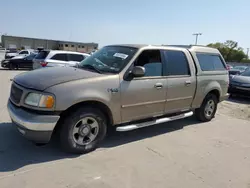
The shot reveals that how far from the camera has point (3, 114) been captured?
541 centimetres

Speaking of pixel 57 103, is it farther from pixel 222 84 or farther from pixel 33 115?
pixel 222 84

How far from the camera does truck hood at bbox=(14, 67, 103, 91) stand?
134 inches

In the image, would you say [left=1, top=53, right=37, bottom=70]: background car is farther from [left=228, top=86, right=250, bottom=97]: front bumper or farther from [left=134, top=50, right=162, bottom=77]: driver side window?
[left=134, top=50, right=162, bottom=77]: driver side window

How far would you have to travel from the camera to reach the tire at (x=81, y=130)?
11.5ft

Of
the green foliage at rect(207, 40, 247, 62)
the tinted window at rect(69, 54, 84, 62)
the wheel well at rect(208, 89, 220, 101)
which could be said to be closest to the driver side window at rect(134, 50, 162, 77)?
the wheel well at rect(208, 89, 220, 101)

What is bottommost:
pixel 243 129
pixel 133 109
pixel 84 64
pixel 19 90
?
pixel 243 129

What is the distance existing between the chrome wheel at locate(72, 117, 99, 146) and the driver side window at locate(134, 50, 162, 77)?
135cm

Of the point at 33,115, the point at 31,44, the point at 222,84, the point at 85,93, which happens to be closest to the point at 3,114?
the point at 33,115

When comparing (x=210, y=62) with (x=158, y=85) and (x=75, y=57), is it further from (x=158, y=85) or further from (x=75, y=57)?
(x=75, y=57)

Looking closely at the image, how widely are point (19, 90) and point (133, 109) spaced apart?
196 centimetres

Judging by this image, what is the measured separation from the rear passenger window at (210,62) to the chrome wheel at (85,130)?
319cm

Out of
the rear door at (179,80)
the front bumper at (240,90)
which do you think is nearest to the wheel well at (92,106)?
the rear door at (179,80)

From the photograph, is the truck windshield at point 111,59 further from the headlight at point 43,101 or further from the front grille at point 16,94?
the front grille at point 16,94

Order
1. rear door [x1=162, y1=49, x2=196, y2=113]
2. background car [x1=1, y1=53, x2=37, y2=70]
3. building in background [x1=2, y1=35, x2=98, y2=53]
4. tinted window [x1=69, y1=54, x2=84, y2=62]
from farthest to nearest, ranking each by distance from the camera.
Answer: building in background [x1=2, y1=35, x2=98, y2=53], background car [x1=1, y1=53, x2=37, y2=70], tinted window [x1=69, y1=54, x2=84, y2=62], rear door [x1=162, y1=49, x2=196, y2=113]
